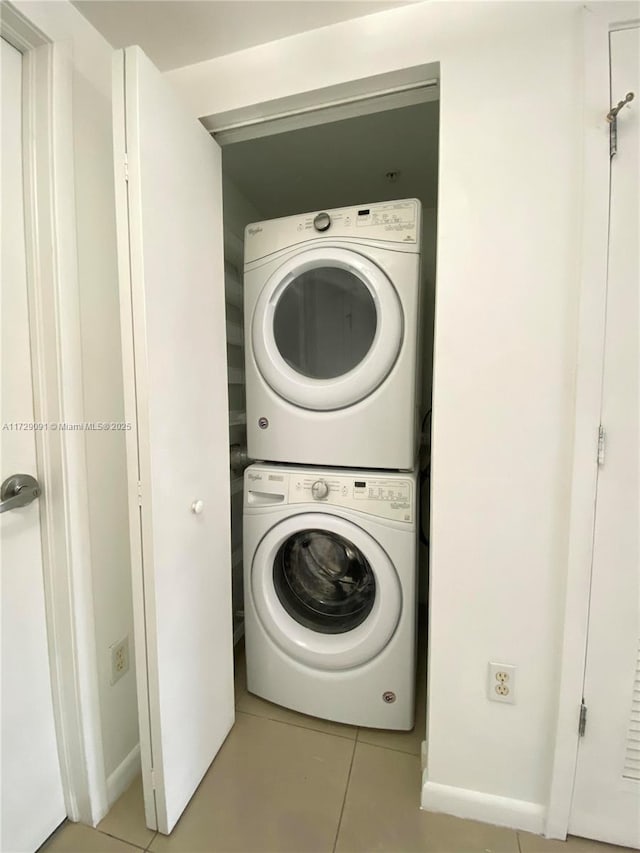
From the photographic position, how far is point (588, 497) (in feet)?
2.83

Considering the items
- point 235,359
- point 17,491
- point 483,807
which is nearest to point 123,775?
point 17,491

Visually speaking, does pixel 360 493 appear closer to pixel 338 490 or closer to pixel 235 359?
pixel 338 490

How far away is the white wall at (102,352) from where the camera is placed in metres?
0.92

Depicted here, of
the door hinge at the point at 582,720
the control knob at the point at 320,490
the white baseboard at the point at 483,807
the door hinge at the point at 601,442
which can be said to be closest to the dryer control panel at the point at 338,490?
the control knob at the point at 320,490

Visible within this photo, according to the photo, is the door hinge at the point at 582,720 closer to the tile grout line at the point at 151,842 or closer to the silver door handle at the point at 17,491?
the tile grout line at the point at 151,842

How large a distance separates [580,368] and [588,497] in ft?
1.01

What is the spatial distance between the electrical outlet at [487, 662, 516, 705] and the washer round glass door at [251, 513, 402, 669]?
305 millimetres

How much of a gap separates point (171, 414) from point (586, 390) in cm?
102

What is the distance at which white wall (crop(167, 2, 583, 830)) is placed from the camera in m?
0.85

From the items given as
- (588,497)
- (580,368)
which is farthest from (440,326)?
(588,497)

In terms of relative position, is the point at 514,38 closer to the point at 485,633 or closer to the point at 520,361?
the point at 520,361

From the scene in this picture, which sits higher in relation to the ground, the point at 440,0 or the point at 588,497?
the point at 440,0

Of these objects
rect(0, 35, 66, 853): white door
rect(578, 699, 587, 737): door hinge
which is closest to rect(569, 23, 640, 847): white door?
rect(578, 699, 587, 737): door hinge

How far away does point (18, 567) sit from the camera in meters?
0.86
